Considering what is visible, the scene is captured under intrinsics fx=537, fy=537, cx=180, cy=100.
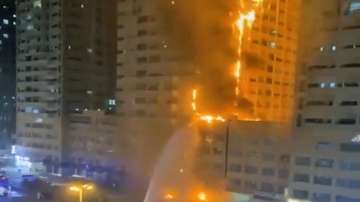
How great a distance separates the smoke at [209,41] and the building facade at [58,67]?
24.2 feet

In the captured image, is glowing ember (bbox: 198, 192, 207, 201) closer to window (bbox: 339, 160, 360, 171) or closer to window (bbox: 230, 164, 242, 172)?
window (bbox: 230, 164, 242, 172)

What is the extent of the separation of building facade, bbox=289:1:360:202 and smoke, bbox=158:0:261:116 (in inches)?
40.6

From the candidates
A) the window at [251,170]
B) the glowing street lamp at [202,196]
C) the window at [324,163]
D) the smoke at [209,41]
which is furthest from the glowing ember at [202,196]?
the window at [324,163]

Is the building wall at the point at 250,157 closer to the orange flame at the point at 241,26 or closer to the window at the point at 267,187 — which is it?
the window at the point at 267,187

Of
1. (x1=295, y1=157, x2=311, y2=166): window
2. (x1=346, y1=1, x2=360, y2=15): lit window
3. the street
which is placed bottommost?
the street

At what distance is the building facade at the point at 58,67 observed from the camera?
48.3ft

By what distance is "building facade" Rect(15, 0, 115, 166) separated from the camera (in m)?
14.7

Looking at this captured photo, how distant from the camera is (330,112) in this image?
7984mm

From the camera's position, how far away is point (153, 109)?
11.9m

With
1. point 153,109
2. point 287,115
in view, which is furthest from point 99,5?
point 287,115

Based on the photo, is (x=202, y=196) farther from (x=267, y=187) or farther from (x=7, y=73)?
(x=7, y=73)

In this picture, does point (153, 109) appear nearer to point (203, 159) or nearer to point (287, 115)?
point (203, 159)

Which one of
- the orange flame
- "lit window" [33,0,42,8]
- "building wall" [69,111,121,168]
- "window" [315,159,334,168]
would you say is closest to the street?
"building wall" [69,111,121,168]

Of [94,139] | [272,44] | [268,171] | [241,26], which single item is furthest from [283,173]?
[94,139]
